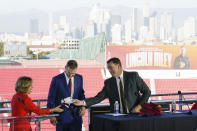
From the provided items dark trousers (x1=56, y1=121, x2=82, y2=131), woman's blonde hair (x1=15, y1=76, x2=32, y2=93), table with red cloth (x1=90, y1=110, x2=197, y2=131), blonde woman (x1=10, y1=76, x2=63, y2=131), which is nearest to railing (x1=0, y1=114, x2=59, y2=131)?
blonde woman (x1=10, y1=76, x2=63, y2=131)

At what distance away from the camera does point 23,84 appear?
4.10 m

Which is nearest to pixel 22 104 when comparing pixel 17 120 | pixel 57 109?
pixel 17 120

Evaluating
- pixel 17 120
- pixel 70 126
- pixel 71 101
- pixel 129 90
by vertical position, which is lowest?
pixel 70 126

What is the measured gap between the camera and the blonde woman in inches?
160

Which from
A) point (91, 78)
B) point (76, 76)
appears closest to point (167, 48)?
point (91, 78)

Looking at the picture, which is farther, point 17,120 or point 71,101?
point 71,101

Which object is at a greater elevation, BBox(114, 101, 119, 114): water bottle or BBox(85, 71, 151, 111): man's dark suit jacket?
BBox(85, 71, 151, 111): man's dark suit jacket

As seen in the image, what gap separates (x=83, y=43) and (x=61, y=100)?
227 feet

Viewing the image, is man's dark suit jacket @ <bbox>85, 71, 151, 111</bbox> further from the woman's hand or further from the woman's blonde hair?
the woman's blonde hair

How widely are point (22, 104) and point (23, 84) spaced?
7.7 inches

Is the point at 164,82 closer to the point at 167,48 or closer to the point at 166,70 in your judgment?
the point at 166,70

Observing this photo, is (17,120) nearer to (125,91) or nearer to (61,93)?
(61,93)

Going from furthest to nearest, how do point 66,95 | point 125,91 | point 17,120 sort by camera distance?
point 66,95 → point 125,91 → point 17,120

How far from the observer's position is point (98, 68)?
54750 millimetres
